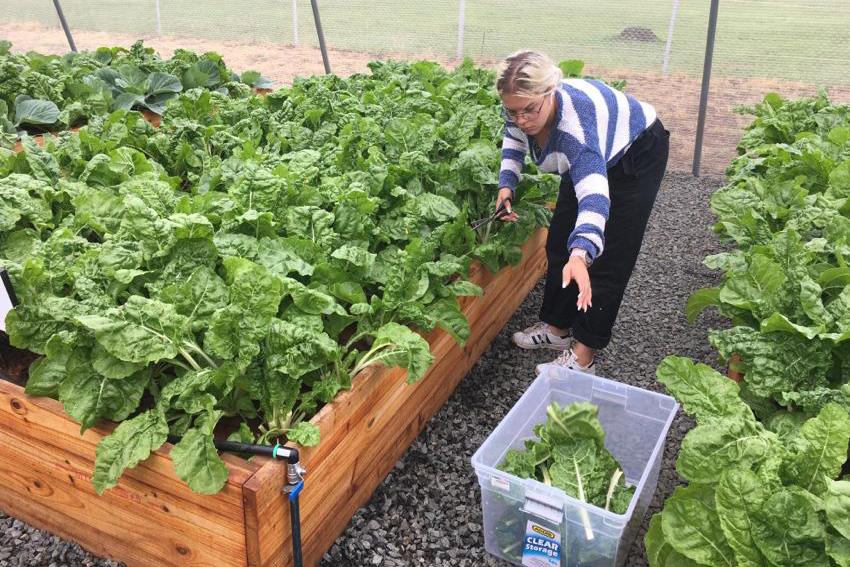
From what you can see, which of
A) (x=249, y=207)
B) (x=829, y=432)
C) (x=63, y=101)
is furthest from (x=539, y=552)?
(x=63, y=101)

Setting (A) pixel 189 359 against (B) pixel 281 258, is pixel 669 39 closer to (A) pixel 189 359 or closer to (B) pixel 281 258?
(B) pixel 281 258

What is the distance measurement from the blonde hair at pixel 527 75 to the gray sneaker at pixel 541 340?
145 centimetres

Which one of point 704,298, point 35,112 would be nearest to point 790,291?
point 704,298

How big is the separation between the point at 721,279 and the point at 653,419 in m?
2.28

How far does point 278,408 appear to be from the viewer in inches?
80.6

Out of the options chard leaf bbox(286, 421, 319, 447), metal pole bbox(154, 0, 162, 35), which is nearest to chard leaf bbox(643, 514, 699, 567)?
chard leaf bbox(286, 421, 319, 447)

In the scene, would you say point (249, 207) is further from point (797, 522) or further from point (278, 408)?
point (797, 522)

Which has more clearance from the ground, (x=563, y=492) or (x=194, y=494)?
(x=194, y=494)

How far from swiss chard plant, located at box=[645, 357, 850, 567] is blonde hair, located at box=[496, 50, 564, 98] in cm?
114

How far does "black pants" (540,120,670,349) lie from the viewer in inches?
117

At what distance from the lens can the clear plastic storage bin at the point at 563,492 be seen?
2.07 metres

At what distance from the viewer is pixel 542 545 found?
7.04 feet

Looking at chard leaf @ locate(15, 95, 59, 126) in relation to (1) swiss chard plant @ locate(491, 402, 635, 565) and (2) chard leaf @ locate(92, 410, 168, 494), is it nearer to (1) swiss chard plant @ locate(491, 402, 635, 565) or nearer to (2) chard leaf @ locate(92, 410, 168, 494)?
(2) chard leaf @ locate(92, 410, 168, 494)

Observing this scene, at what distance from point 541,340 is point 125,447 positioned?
2.23 metres
